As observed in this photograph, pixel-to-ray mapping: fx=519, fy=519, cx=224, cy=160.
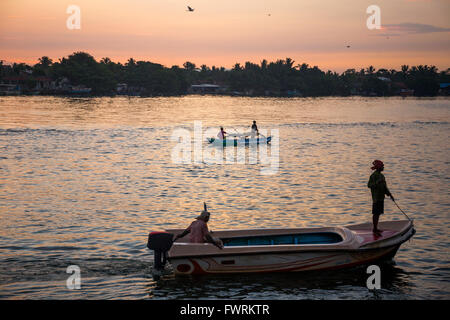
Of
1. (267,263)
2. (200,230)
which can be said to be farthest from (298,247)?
(200,230)

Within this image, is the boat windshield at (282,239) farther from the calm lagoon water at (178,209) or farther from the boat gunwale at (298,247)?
the calm lagoon water at (178,209)

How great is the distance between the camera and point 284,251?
14.3 meters

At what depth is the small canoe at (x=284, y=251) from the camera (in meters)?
14.2

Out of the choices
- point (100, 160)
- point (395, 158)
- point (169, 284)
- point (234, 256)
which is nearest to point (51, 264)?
point (169, 284)

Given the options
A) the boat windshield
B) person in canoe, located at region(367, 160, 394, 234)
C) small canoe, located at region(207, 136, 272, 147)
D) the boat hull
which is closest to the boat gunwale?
the boat hull

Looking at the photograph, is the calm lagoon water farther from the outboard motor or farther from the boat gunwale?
the outboard motor

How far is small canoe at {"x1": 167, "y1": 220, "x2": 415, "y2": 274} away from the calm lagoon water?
1.29 ft

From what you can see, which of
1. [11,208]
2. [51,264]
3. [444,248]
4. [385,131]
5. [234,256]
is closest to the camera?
[234,256]

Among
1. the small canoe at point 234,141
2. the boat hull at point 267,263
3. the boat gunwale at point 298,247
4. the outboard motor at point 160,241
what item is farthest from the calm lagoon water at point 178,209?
the small canoe at point 234,141

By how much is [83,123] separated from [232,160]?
42.5 metres

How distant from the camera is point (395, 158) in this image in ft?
146

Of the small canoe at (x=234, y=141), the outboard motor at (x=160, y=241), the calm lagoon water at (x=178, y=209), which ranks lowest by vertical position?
the calm lagoon water at (x=178, y=209)
